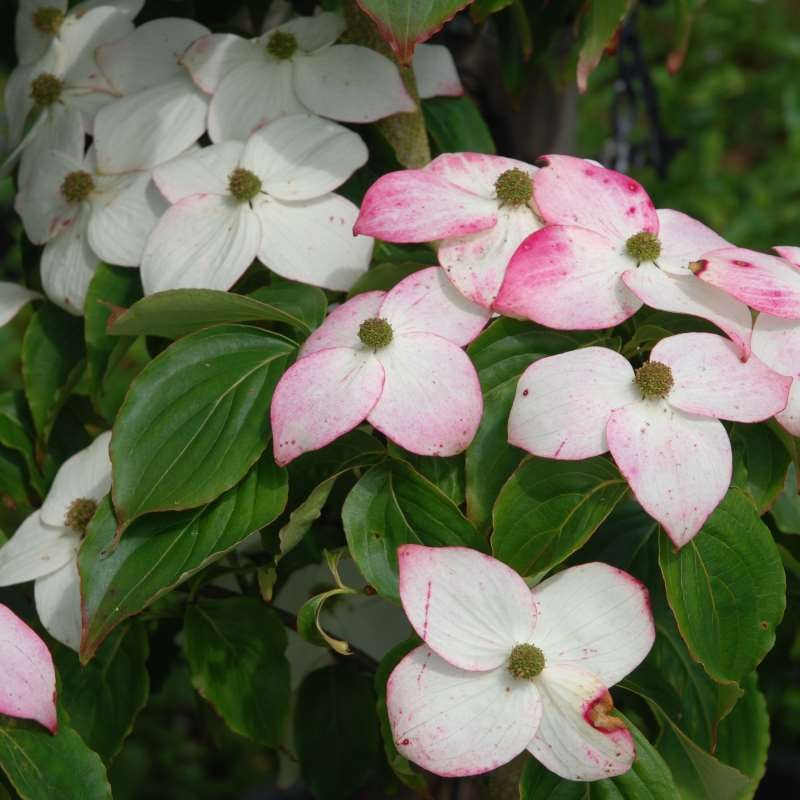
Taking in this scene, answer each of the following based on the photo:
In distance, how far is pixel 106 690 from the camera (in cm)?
76

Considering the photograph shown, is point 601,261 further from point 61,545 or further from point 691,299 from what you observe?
point 61,545

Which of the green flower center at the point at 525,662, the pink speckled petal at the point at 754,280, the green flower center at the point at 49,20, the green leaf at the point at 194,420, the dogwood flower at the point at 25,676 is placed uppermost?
the green flower center at the point at 49,20

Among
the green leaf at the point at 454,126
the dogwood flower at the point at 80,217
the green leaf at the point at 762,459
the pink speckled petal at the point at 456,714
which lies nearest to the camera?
the pink speckled petal at the point at 456,714

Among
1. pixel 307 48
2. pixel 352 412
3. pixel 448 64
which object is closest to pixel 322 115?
pixel 307 48

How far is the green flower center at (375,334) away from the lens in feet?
2.07

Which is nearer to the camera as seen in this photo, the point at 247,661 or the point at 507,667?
the point at 507,667

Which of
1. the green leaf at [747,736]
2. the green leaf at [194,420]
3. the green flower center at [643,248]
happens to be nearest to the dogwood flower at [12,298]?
the green leaf at [194,420]

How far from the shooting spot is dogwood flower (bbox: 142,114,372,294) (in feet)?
2.41

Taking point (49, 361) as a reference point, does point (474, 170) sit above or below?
above

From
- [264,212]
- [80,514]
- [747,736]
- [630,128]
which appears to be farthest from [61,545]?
[630,128]

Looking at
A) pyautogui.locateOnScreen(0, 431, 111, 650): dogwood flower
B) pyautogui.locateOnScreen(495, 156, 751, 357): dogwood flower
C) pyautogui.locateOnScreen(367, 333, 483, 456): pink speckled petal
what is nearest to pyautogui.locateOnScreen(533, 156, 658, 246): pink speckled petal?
pyautogui.locateOnScreen(495, 156, 751, 357): dogwood flower

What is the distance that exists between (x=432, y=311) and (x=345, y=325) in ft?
0.16

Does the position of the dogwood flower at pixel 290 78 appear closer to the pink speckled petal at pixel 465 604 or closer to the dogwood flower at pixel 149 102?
the dogwood flower at pixel 149 102

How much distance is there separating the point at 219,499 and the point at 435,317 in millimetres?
157
